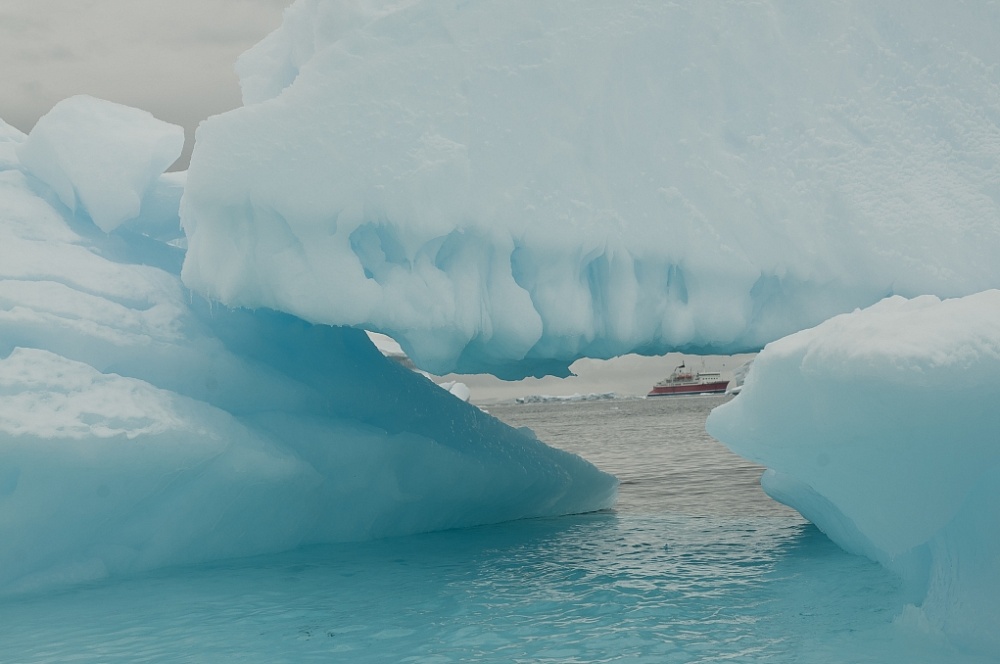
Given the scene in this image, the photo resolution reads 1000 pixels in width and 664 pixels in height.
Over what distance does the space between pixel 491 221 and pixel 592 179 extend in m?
0.80

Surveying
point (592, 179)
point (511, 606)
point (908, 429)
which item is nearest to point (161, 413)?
point (511, 606)

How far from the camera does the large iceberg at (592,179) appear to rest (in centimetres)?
667

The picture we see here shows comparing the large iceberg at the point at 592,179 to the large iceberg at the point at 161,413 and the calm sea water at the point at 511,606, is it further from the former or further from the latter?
the calm sea water at the point at 511,606

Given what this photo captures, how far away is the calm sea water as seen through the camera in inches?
198

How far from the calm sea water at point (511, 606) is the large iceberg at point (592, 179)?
1558 millimetres

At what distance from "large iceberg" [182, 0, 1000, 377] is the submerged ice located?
0.02 meters

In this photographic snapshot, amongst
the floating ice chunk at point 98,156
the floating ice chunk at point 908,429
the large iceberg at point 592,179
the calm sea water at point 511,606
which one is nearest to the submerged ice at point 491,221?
the large iceberg at point 592,179

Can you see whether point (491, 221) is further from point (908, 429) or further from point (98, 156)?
point (98, 156)

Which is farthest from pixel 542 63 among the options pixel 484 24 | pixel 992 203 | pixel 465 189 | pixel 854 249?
pixel 992 203

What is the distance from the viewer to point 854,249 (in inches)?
264

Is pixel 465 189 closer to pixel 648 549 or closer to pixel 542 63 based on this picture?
pixel 542 63

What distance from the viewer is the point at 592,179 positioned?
22.6ft

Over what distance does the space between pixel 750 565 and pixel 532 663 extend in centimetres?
282

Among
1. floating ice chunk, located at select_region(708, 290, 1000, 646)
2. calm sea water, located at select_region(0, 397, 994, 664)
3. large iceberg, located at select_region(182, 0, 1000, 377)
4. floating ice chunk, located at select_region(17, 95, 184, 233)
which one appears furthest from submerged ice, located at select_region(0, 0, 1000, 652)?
floating ice chunk, located at select_region(708, 290, 1000, 646)
